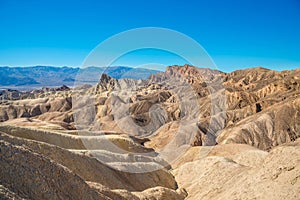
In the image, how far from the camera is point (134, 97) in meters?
134

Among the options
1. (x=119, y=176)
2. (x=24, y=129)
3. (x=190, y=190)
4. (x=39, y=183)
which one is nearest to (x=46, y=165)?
(x=39, y=183)

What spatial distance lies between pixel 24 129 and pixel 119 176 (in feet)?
32.9

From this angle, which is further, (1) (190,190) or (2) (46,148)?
(1) (190,190)

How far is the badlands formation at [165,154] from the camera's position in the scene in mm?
13055

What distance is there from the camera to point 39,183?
11875 millimetres

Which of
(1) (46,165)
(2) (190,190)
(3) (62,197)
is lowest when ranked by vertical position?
(2) (190,190)

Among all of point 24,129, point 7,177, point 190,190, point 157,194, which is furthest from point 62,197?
point 24,129

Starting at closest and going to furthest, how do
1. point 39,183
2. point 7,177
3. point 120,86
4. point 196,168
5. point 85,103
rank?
point 7,177, point 39,183, point 196,168, point 85,103, point 120,86

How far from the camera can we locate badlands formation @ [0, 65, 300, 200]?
13055 millimetres

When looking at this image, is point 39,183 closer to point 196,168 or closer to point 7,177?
point 7,177

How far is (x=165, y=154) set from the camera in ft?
176

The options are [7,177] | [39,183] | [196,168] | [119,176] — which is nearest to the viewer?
[7,177]

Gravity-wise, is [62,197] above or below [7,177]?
below

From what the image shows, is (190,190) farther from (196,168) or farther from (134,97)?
(134,97)
